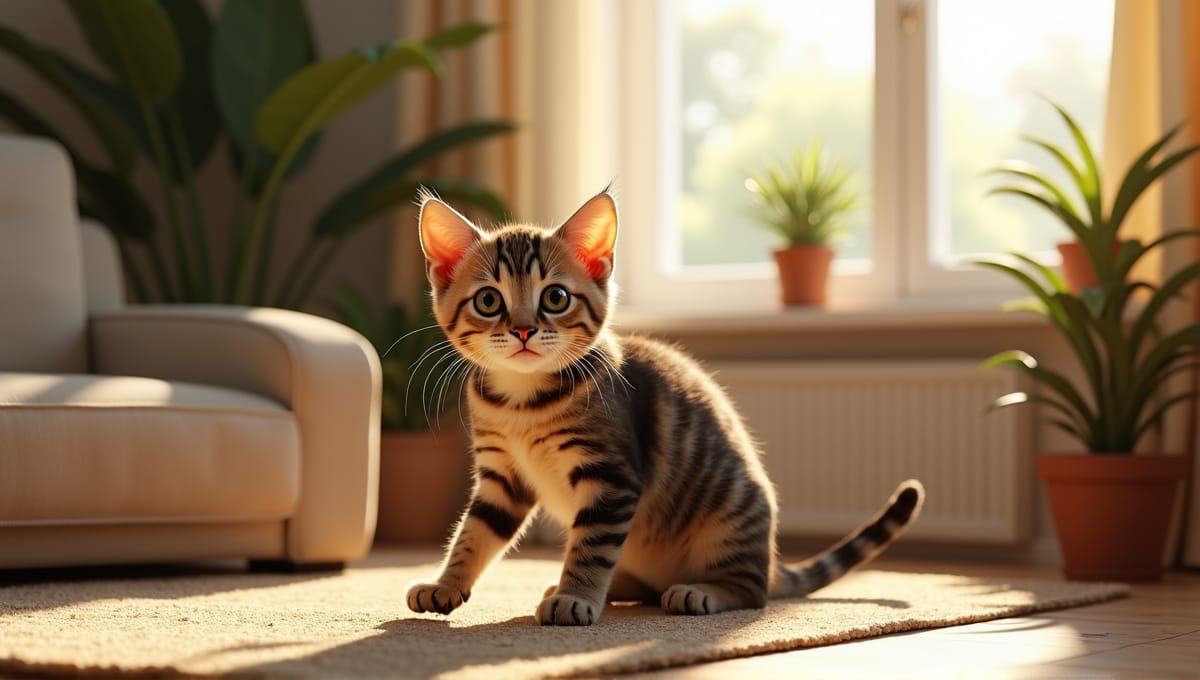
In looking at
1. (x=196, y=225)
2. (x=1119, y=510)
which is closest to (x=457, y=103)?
(x=196, y=225)

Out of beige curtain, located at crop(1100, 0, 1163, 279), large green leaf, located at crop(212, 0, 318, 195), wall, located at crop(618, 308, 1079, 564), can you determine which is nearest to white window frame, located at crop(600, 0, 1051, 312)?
wall, located at crop(618, 308, 1079, 564)

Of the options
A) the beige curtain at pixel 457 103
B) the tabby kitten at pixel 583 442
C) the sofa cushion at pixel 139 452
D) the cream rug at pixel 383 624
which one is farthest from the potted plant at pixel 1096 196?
the beige curtain at pixel 457 103

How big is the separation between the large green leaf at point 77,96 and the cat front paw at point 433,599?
2.22 meters

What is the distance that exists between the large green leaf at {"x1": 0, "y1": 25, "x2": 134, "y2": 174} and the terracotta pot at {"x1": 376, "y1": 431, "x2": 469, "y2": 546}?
3.46 ft

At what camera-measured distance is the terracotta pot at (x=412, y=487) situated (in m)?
4.04

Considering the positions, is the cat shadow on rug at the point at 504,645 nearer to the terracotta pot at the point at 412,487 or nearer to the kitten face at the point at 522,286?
the kitten face at the point at 522,286

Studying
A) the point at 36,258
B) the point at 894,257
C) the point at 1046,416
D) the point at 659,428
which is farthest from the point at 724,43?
the point at 659,428

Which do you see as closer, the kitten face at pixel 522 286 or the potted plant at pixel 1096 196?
the kitten face at pixel 522 286

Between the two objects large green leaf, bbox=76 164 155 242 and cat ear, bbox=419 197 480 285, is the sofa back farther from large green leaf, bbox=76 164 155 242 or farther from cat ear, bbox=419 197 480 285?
cat ear, bbox=419 197 480 285

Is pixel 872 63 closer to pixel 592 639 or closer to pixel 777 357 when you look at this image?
pixel 777 357

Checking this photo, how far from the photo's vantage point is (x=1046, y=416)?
3566 mm

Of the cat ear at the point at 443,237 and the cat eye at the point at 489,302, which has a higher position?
the cat ear at the point at 443,237

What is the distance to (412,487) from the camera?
160 inches

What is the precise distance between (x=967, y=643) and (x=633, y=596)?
1.87 feet
